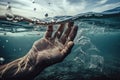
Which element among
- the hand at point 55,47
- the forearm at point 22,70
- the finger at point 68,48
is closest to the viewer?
the finger at point 68,48

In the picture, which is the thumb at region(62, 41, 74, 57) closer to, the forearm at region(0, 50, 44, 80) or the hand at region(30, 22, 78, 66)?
the hand at region(30, 22, 78, 66)

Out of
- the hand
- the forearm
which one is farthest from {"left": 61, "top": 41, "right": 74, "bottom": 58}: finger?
the forearm

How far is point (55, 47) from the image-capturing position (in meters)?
6.96

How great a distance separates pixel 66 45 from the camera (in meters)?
6.57

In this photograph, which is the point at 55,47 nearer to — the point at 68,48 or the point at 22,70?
the point at 68,48

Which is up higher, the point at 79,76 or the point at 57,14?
the point at 57,14

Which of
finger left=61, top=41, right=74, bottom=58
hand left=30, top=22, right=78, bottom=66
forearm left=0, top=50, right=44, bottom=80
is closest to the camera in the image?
finger left=61, top=41, right=74, bottom=58

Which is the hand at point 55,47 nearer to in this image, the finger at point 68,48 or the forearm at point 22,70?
the finger at point 68,48

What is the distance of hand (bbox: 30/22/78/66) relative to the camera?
21.6 ft

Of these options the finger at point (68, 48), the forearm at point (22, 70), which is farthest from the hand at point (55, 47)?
the forearm at point (22, 70)

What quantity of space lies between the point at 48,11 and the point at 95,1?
2290 mm

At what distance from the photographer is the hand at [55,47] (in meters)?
6.57

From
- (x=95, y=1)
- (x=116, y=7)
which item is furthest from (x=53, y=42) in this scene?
(x=116, y=7)

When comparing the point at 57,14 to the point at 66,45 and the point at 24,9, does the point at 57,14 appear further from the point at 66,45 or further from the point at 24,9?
the point at 66,45
